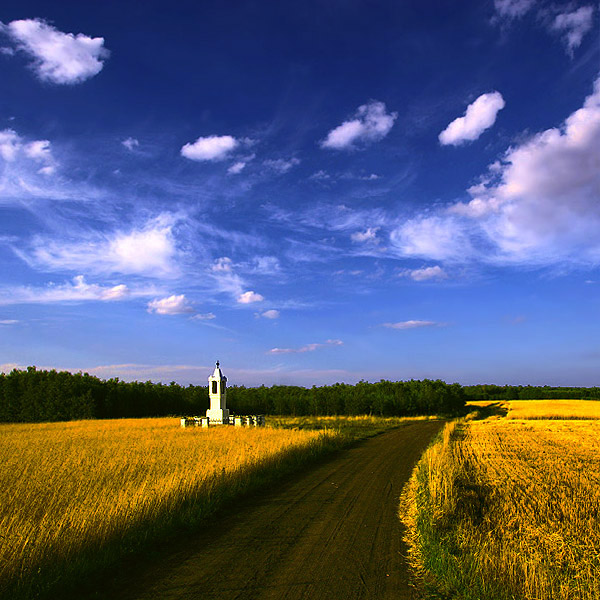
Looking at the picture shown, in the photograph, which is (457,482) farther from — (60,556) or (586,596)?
(60,556)

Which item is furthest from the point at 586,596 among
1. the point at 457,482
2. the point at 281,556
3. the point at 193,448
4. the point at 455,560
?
the point at 193,448

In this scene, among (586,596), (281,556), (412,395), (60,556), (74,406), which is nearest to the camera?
(586,596)

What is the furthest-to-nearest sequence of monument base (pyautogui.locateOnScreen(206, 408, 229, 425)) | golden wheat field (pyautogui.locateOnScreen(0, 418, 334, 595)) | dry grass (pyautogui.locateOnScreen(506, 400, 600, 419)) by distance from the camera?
1. dry grass (pyautogui.locateOnScreen(506, 400, 600, 419))
2. monument base (pyautogui.locateOnScreen(206, 408, 229, 425))
3. golden wheat field (pyautogui.locateOnScreen(0, 418, 334, 595))

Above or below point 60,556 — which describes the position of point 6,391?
above

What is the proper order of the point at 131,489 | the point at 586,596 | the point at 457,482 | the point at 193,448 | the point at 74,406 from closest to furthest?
the point at 586,596, the point at 131,489, the point at 457,482, the point at 193,448, the point at 74,406

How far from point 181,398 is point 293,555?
258 ft

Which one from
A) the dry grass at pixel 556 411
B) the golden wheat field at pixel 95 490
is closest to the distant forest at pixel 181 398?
the dry grass at pixel 556 411

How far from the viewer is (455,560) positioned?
7270mm

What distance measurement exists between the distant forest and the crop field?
58982mm

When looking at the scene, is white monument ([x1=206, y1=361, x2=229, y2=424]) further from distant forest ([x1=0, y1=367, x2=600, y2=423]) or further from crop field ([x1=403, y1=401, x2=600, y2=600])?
distant forest ([x1=0, y1=367, x2=600, y2=423])

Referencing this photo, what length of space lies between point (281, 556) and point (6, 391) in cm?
6918

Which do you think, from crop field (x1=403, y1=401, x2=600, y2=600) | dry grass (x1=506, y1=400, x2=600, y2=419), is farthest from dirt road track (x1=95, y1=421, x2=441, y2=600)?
dry grass (x1=506, y1=400, x2=600, y2=419)

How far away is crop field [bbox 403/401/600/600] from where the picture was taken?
6.53 metres

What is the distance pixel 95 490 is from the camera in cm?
1123
